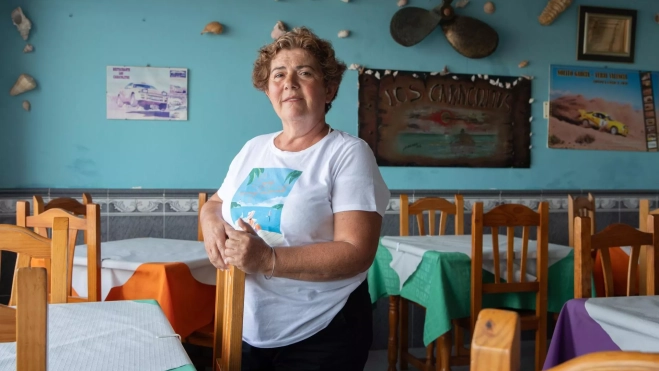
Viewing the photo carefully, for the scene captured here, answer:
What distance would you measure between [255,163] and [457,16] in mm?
3055

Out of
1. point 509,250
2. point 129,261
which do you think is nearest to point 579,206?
point 509,250

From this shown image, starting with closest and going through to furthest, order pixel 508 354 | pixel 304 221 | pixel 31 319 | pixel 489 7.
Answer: pixel 508 354, pixel 31 319, pixel 304 221, pixel 489 7

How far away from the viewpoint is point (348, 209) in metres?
1.46

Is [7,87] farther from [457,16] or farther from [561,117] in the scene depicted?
[561,117]

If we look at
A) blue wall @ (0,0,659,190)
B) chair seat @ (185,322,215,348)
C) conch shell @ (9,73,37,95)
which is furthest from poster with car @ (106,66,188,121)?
chair seat @ (185,322,215,348)

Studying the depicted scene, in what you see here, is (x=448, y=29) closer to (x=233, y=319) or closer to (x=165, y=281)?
(x=165, y=281)

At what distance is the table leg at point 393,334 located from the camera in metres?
3.46

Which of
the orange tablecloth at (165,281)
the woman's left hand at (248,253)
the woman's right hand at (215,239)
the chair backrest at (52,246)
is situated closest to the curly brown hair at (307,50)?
the woman's right hand at (215,239)

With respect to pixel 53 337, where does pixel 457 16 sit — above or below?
above

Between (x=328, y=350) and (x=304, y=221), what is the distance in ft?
1.04

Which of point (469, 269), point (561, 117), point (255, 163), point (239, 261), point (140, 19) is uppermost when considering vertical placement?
point (140, 19)

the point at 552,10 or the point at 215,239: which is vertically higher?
the point at 552,10

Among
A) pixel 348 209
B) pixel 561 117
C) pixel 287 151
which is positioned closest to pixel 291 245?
pixel 348 209

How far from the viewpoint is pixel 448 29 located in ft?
13.9
